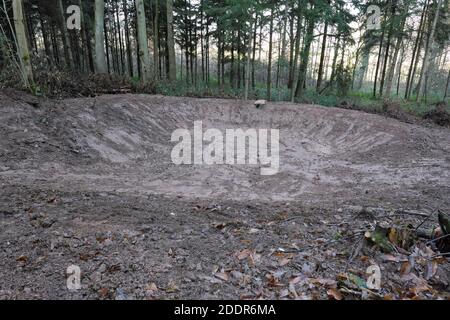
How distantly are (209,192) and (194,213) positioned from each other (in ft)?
5.36

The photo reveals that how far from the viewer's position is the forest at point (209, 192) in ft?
8.66

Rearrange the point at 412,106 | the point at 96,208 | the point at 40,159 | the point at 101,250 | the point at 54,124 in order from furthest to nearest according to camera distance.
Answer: the point at 412,106 → the point at 54,124 → the point at 40,159 → the point at 96,208 → the point at 101,250

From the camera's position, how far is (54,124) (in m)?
7.81

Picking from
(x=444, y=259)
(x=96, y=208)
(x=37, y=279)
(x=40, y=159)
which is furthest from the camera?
(x=40, y=159)

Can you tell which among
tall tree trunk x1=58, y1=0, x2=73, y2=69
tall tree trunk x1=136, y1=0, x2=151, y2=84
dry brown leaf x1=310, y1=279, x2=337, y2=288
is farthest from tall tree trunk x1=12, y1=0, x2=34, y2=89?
dry brown leaf x1=310, y1=279, x2=337, y2=288

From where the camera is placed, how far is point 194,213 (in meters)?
4.39

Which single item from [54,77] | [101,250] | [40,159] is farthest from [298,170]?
[54,77]

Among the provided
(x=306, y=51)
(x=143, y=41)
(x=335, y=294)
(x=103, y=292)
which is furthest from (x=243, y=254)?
(x=306, y=51)

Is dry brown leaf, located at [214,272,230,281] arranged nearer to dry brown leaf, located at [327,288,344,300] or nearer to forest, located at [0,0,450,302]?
forest, located at [0,0,450,302]

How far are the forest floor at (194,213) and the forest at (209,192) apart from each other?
0.07 ft

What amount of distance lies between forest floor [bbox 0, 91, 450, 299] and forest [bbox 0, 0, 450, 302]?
0.02 meters

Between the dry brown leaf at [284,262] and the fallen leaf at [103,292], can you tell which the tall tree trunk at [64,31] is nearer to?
the fallen leaf at [103,292]

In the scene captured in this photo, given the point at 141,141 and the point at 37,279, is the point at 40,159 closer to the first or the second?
the point at 141,141
